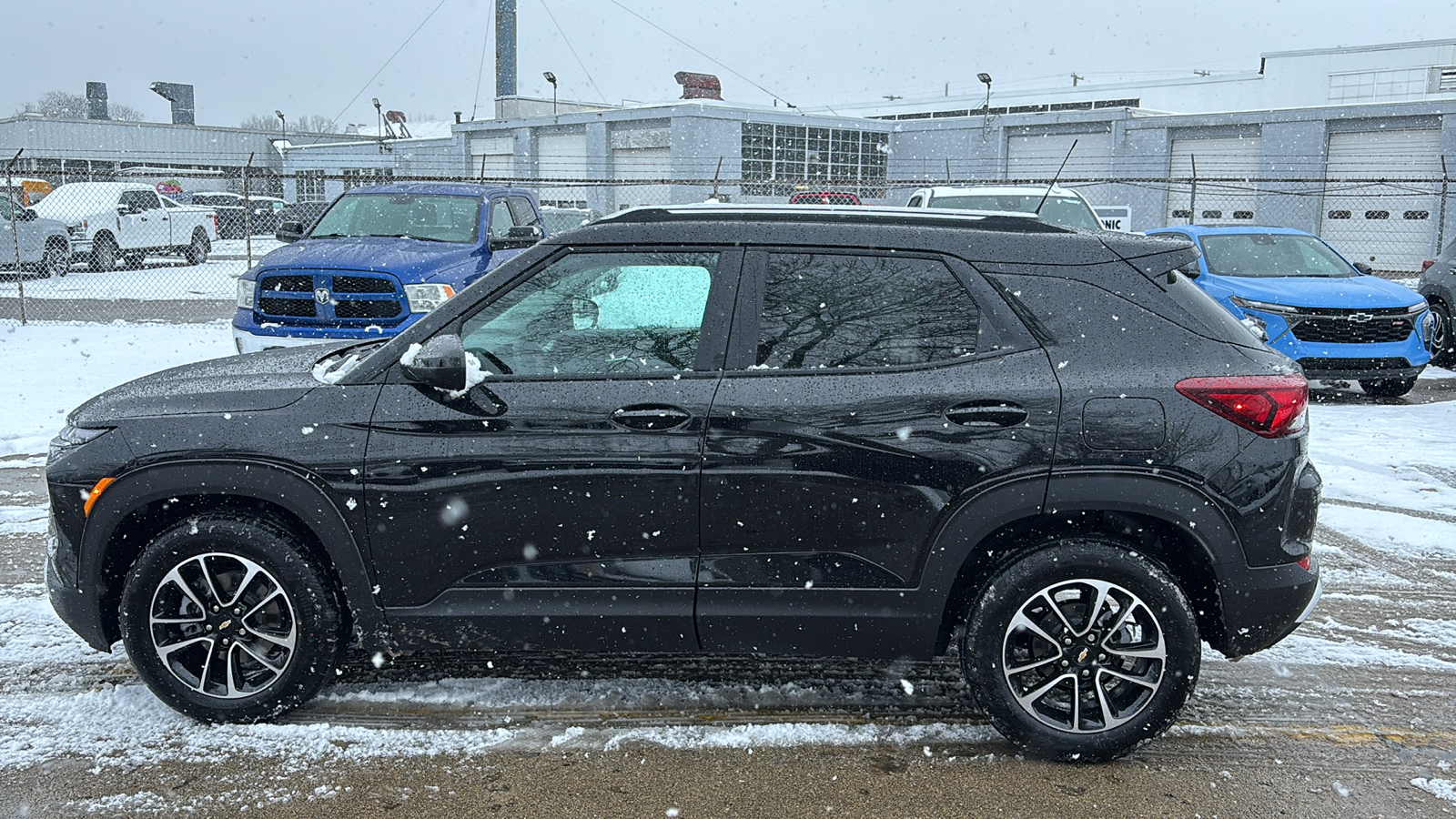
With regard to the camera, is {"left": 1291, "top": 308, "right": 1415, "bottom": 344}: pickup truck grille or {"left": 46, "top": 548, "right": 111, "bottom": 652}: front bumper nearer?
{"left": 46, "top": 548, "right": 111, "bottom": 652}: front bumper

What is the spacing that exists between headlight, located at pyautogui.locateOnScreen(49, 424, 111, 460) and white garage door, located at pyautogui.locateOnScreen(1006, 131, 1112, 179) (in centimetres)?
3661

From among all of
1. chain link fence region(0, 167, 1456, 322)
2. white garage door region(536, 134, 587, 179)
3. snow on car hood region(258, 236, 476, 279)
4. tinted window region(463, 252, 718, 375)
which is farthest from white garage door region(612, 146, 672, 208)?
tinted window region(463, 252, 718, 375)

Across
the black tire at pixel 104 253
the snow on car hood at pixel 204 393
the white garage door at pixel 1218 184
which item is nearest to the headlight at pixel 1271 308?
the snow on car hood at pixel 204 393

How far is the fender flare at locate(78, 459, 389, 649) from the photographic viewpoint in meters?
3.79

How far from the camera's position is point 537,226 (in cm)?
1190

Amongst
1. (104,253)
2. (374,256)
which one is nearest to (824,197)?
(104,253)

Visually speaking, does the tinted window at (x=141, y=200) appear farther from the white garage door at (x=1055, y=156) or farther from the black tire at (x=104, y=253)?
the white garage door at (x=1055, y=156)

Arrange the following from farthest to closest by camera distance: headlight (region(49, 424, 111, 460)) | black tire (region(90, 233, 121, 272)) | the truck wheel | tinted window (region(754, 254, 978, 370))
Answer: the truck wheel
black tire (region(90, 233, 121, 272))
headlight (region(49, 424, 111, 460))
tinted window (region(754, 254, 978, 370))

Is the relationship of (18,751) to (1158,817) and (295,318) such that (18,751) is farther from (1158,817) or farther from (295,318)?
(295,318)

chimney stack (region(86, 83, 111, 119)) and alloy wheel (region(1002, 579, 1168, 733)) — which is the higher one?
chimney stack (region(86, 83, 111, 119))

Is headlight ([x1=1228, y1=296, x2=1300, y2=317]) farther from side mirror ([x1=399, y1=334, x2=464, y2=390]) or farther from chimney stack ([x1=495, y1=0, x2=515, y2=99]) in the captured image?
chimney stack ([x1=495, y1=0, x2=515, y2=99])

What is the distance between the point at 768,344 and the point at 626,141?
132 ft

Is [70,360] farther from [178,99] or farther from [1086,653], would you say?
[178,99]

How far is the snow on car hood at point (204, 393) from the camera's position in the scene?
153 inches
